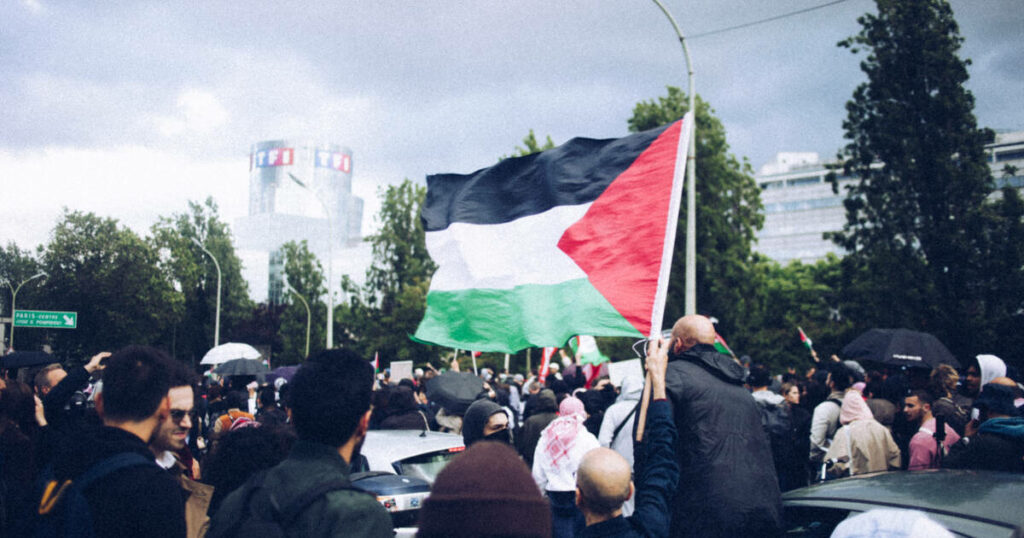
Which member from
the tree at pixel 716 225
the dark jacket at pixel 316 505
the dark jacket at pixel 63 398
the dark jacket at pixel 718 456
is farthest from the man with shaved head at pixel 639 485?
the tree at pixel 716 225

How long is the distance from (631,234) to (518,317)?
1.13 meters

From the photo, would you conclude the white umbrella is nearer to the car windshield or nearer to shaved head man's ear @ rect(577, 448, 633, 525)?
the car windshield

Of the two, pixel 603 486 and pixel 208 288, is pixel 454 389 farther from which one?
pixel 208 288

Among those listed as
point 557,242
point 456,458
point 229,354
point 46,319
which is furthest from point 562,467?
point 46,319

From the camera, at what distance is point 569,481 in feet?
17.5

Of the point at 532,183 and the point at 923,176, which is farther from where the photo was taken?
the point at 923,176

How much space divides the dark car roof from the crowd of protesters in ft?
1.02

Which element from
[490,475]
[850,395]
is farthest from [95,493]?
[850,395]

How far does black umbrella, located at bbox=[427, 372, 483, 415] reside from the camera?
10594 millimetres

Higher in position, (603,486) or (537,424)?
(603,486)

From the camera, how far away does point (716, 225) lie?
3362cm

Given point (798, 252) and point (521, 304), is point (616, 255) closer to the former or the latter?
point (521, 304)

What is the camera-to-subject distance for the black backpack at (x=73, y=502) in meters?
2.45

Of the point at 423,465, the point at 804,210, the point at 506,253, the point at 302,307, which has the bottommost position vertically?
the point at 423,465
